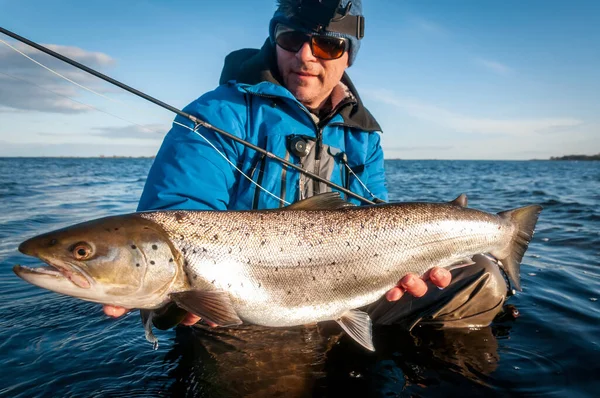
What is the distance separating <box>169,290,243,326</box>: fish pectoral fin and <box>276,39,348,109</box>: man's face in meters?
2.74

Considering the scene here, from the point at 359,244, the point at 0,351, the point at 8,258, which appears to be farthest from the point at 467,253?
Answer: the point at 8,258

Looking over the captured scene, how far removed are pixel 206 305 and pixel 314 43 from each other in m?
3.11

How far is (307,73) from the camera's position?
4.79 m

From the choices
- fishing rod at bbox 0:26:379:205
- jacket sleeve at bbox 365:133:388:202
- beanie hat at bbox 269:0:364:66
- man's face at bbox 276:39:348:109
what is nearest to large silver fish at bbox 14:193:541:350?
fishing rod at bbox 0:26:379:205

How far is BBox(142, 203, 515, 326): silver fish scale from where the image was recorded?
3.14m

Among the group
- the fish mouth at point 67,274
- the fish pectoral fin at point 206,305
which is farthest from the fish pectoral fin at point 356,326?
the fish mouth at point 67,274

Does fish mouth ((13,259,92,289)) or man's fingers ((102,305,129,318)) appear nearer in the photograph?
fish mouth ((13,259,92,289))

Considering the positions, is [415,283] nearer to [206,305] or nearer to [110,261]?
[206,305]

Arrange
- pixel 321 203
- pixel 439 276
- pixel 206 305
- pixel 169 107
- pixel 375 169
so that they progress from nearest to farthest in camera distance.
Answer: pixel 206 305, pixel 321 203, pixel 439 276, pixel 169 107, pixel 375 169

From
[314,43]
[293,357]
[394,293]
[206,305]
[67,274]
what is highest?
[314,43]

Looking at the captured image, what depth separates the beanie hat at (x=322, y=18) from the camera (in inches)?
186

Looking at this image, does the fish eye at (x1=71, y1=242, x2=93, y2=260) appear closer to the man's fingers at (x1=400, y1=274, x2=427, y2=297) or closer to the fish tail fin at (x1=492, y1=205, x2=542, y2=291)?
the man's fingers at (x1=400, y1=274, x2=427, y2=297)

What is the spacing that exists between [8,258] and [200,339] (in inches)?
214

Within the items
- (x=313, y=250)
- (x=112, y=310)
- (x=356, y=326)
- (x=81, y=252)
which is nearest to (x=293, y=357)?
(x=356, y=326)
